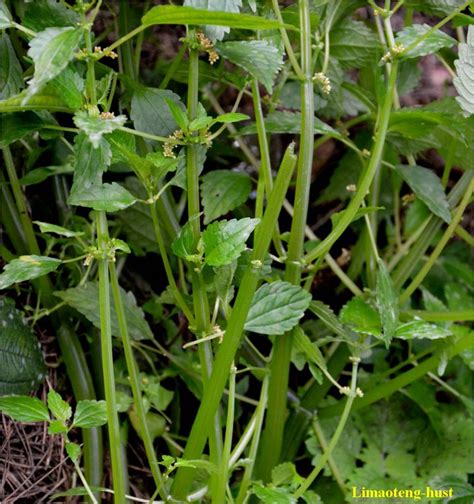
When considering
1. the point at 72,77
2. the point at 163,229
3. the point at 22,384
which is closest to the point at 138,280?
the point at 163,229

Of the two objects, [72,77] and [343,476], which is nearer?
[72,77]

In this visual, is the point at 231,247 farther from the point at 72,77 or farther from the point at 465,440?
the point at 465,440

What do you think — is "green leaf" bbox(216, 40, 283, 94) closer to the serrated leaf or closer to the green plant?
the green plant

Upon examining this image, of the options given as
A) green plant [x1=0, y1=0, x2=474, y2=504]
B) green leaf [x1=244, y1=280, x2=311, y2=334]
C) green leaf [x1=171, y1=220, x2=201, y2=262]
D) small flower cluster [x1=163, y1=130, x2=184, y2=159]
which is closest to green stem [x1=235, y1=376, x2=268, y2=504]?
green plant [x1=0, y1=0, x2=474, y2=504]

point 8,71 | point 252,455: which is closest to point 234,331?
point 252,455

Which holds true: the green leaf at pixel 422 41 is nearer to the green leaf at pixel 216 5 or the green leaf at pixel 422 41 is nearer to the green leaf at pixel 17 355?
the green leaf at pixel 216 5
